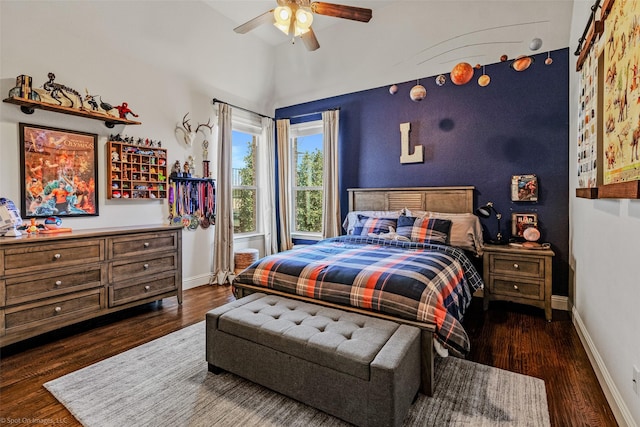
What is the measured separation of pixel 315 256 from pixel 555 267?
2.64 metres

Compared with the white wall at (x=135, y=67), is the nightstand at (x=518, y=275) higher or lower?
lower

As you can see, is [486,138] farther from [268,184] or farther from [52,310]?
[52,310]

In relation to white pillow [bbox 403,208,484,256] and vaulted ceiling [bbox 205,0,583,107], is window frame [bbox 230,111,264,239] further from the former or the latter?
white pillow [bbox 403,208,484,256]

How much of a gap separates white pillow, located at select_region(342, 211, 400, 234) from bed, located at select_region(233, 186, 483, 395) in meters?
0.01

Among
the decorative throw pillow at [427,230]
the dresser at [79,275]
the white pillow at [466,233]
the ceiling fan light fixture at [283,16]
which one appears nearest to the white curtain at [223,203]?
the dresser at [79,275]

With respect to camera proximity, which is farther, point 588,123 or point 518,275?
point 518,275

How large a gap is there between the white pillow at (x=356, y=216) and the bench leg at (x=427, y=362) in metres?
2.12

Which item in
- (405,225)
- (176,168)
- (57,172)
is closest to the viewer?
(57,172)

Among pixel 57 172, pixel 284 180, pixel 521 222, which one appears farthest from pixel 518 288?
pixel 57 172

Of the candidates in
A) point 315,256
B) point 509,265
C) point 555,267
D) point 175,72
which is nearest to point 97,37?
point 175,72

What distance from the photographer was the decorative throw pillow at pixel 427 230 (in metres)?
3.28

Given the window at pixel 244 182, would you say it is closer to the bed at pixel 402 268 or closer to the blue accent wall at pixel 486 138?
the blue accent wall at pixel 486 138

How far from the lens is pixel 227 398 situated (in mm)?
1819

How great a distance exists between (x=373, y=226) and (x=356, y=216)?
1.50 ft
